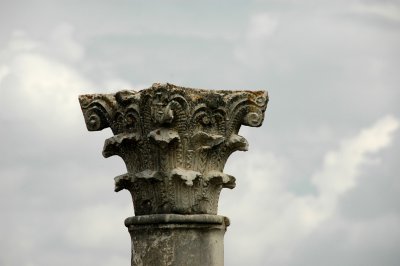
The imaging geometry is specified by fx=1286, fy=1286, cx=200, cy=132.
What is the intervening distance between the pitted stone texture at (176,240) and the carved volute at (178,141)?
0.16 meters

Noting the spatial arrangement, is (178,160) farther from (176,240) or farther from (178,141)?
(176,240)

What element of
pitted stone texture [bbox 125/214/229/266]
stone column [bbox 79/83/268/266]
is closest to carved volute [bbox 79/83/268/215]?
stone column [bbox 79/83/268/266]

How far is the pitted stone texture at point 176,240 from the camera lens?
16.3m

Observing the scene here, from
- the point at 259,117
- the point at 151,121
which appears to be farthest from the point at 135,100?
the point at 259,117

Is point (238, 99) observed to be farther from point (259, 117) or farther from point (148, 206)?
point (148, 206)

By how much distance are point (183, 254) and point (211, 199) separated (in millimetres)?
866

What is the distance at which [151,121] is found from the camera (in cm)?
1628

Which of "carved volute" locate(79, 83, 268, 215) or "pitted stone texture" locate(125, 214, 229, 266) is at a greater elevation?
"carved volute" locate(79, 83, 268, 215)

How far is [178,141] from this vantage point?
53.3 ft

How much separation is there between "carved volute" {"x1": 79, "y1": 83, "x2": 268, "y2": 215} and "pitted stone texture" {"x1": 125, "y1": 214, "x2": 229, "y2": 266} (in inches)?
6.4

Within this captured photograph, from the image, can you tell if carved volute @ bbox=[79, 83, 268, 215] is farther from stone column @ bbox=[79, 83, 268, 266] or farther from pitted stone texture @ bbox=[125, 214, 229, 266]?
pitted stone texture @ bbox=[125, 214, 229, 266]

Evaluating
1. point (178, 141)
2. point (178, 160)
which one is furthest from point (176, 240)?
point (178, 141)

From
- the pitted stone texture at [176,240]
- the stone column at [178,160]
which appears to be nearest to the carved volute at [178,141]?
the stone column at [178,160]

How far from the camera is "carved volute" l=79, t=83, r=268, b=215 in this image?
1623 cm
